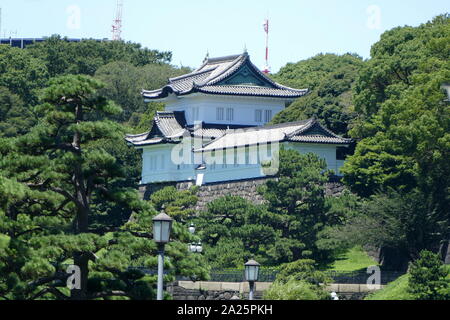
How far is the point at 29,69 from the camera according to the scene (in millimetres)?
74875

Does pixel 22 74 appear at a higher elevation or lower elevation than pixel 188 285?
higher

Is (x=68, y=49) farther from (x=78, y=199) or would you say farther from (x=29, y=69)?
(x=78, y=199)

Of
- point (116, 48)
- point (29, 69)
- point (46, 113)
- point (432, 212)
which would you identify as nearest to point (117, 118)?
point (29, 69)

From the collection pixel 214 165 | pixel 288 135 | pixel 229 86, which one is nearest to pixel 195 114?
pixel 229 86

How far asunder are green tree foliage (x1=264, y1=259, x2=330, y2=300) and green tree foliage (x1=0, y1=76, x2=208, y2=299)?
9353 mm

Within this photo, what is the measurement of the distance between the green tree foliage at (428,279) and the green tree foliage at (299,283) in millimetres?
2867

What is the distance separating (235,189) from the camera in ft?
181

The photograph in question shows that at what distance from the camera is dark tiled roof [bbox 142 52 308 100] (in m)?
63.3

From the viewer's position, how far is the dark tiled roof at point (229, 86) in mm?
63281

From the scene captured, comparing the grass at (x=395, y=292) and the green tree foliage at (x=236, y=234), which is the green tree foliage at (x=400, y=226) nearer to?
the grass at (x=395, y=292)

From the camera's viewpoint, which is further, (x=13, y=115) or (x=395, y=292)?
(x=13, y=115)

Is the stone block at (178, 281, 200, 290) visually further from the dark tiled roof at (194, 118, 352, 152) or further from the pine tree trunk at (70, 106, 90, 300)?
the pine tree trunk at (70, 106, 90, 300)

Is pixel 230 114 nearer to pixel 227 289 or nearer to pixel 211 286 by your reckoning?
pixel 211 286

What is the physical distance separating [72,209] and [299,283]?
1242cm
